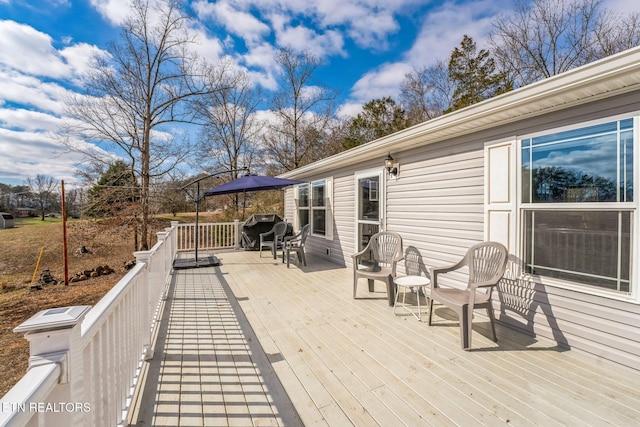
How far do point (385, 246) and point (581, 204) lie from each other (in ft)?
8.44

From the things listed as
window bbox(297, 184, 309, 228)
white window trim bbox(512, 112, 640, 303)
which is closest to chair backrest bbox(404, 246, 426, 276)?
white window trim bbox(512, 112, 640, 303)

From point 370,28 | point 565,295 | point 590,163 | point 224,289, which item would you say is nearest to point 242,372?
point 224,289

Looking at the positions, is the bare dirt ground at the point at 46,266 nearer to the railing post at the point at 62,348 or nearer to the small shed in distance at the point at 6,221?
the small shed in distance at the point at 6,221

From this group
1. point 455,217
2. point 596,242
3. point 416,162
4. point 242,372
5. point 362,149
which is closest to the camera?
point 242,372

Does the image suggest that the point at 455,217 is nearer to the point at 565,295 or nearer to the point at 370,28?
the point at 565,295

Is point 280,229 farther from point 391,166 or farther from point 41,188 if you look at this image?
point 41,188

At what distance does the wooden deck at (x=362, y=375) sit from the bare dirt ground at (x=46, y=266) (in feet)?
8.05

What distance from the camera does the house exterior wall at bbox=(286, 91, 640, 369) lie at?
247 centimetres

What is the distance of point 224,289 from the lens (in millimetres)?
4805

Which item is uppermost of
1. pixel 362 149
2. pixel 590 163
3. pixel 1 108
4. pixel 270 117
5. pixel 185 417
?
pixel 270 117

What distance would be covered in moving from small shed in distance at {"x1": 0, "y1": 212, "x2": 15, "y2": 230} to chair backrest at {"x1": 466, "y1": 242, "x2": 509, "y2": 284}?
944 inches

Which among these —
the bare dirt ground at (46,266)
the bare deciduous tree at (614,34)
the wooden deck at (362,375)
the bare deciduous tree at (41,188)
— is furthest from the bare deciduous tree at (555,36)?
the bare deciduous tree at (41,188)

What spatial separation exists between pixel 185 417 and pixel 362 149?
4362 millimetres

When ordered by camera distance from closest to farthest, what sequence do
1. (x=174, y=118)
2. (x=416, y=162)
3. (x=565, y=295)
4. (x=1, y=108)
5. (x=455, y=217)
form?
(x=565, y=295) → (x=455, y=217) → (x=416, y=162) → (x=1, y=108) → (x=174, y=118)
